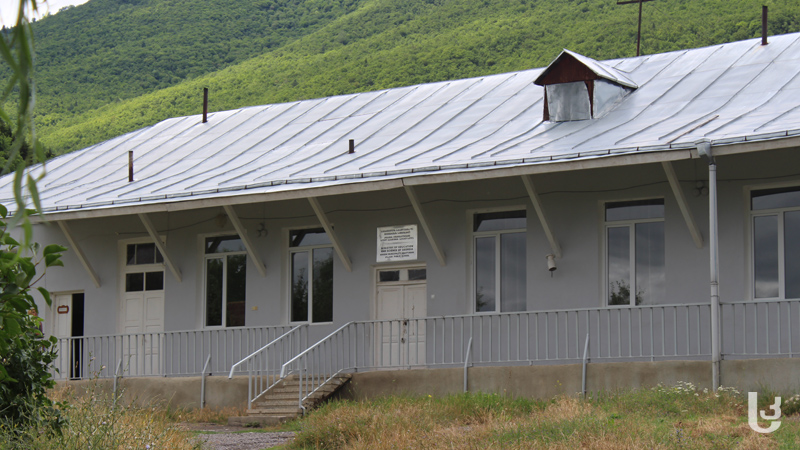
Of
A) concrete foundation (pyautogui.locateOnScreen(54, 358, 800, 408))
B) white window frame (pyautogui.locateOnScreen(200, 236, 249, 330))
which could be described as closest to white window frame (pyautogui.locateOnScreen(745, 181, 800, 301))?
concrete foundation (pyautogui.locateOnScreen(54, 358, 800, 408))

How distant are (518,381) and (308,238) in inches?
223

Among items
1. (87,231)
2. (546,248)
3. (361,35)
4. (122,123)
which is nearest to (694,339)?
(546,248)

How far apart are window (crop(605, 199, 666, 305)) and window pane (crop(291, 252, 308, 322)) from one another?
575cm

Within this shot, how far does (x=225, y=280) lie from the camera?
62.7 ft

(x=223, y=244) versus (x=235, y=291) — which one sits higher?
(x=223, y=244)

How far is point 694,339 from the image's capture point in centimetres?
1437

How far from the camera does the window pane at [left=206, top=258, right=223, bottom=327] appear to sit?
62.9 feet

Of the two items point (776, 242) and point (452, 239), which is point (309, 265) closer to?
point (452, 239)

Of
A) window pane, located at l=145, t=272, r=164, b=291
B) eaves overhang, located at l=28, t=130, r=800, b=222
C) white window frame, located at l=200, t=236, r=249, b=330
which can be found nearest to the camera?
eaves overhang, located at l=28, t=130, r=800, b=222

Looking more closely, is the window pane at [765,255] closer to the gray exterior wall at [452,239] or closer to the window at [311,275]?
the gray exterior wall at [452,239]

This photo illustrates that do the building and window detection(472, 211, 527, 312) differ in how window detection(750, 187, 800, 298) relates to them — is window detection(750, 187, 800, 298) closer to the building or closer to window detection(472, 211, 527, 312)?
the building

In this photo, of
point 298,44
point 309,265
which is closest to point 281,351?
point 309,265

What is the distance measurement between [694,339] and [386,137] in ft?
23.9

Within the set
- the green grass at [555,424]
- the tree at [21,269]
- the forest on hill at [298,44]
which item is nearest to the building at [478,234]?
the green grass at [555,424]
